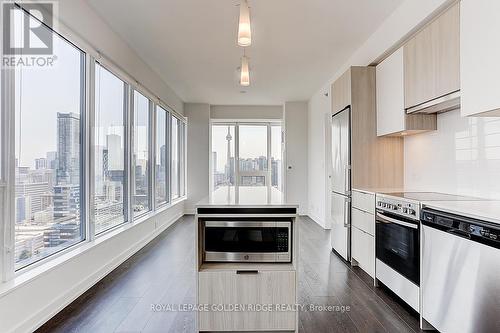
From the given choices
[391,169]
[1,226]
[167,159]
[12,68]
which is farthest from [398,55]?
[167,159]

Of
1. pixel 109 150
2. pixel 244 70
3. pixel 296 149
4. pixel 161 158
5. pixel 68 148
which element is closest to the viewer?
pixel 68 148

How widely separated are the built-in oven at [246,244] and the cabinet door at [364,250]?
4.64 feet

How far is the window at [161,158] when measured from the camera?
19.2 feet

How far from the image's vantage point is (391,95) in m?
3.38

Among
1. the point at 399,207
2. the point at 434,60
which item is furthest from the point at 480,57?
the point at 399,207

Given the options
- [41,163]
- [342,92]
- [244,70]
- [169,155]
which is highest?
[244,70]

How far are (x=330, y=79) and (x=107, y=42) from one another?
387 centimetres

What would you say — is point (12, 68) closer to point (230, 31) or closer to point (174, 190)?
point (230, 31)

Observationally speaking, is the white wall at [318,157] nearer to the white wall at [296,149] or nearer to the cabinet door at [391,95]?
the white wall at [296,149]

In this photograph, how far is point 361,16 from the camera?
337 centimetres

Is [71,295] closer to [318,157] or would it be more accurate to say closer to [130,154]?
[130,154]

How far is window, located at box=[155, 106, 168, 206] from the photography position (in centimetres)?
585

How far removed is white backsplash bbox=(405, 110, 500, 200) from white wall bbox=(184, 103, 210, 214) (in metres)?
5.25

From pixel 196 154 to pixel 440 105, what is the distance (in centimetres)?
605
